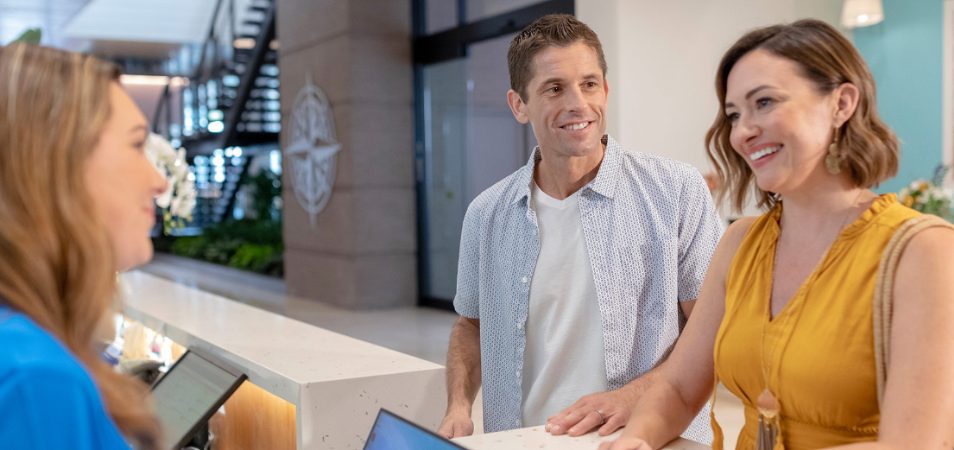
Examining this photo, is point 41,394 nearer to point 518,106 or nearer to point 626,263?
point 626,263

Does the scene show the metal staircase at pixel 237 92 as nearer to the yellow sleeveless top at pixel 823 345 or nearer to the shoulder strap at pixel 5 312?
the yellow sleeveless top at pixel 823 345

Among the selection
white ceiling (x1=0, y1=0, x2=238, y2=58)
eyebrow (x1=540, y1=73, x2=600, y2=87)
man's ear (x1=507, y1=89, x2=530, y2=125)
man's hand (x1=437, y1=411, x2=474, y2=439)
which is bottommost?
man's hand (x1=437, y1=411, x2=474, y2=439)

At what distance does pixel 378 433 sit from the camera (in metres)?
1.40

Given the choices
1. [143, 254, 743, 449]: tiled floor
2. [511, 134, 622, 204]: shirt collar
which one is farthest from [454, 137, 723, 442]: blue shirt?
[143, 254, 743, 449]: tiled floor

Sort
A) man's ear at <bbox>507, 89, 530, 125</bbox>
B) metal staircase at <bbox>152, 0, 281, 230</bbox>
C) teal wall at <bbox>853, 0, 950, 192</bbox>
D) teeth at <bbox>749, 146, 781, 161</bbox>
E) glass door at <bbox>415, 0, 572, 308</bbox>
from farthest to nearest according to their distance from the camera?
metal staircase at <bbox>152, 0, 281, 230</bbox>, glass door at <bbox>415, 0, 572, 308</bbox>, teal wall at <bbox>853, 0, 950, 192</bbox>, man's ear at <bbox>507, 89, 530, 125</bbox>, teeth at <bbox>749, 146, 781, 161</bbox>

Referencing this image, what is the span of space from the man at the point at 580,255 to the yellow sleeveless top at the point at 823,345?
451 millimetres

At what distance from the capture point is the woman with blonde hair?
0.80m

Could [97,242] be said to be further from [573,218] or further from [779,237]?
[573,218]

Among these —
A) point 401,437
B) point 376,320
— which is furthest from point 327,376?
point 376,320

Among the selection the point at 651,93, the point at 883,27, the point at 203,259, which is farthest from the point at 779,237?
the point at 203,259

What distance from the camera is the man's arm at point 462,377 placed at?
76.7 inches

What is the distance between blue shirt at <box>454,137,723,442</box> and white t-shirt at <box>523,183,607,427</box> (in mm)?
24

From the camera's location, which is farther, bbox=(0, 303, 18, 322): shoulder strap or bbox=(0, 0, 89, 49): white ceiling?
bbox=(0, 0, 89, 49): white ceiling

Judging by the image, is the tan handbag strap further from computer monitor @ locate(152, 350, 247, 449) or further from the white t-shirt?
computer monitor @ locate(152, 350, 247, 449)
